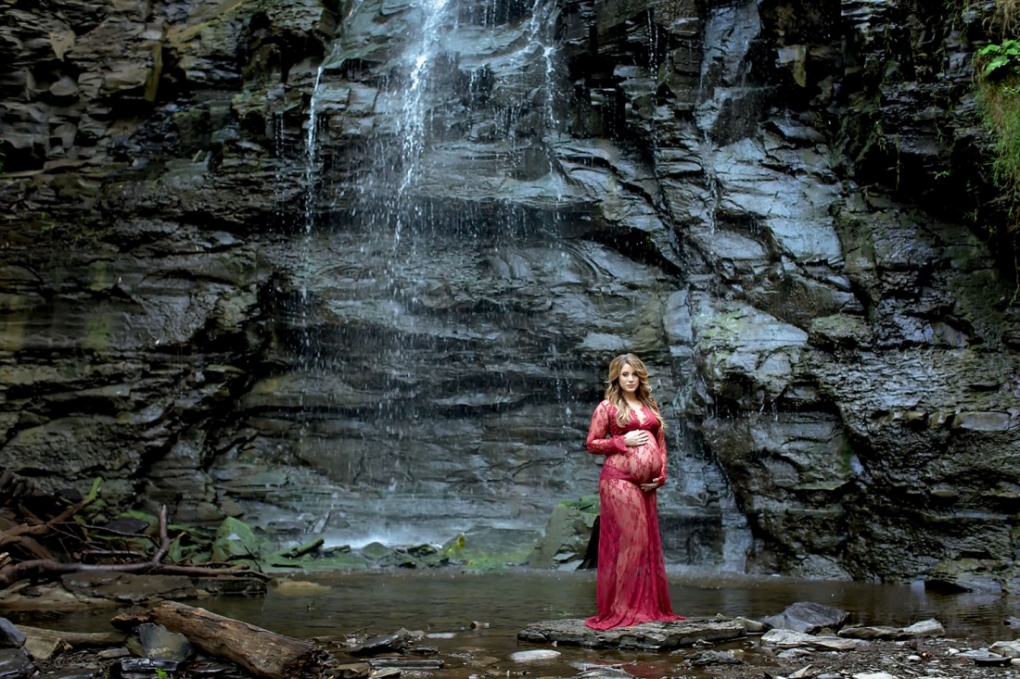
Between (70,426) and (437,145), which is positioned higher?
(437,145)

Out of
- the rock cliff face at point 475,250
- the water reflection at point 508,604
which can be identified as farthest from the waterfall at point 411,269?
the water reflection at point 508,604

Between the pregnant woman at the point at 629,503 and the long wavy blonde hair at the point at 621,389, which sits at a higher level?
the long wavy blonde hair at the point at 621,389

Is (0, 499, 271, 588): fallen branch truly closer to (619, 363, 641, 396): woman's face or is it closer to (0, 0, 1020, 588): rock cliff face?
(0, 0, 1020, 588): rock cliff face

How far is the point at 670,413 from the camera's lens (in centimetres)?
1486

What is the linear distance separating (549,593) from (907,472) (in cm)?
491

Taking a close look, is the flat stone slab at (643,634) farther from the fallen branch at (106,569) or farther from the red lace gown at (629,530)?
the fallen branch at (106,569)

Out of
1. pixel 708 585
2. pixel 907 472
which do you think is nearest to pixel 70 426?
pixel 708 585

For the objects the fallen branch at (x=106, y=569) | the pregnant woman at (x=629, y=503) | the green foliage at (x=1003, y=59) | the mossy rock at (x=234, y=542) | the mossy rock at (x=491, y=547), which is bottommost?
the mossy rock at (x=491, y=547)

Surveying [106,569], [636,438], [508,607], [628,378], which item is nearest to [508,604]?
[508,607]

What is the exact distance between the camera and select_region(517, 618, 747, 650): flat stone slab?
655cm

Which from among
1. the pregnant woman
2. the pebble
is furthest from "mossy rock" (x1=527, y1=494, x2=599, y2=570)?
the pebble

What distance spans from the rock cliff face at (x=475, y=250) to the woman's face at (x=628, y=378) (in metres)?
5.72

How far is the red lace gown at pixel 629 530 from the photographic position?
7141 millimetres

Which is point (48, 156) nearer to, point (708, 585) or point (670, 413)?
point (670, 413)
